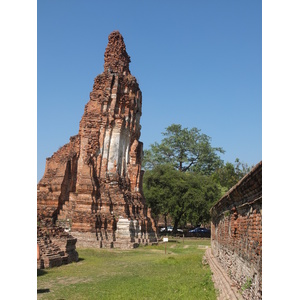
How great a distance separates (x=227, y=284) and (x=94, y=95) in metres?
19.9

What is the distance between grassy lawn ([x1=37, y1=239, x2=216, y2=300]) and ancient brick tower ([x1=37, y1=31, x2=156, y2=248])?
20.1ft

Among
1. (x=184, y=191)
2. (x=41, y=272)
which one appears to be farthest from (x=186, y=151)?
(x=41, y=272)

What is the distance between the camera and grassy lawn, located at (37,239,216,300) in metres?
8.78

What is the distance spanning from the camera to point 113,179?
24.6m

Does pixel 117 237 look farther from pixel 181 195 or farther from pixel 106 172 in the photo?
pixel 181 195

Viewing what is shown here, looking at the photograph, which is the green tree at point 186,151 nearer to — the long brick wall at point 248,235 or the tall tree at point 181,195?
the tall tree at point 181,195

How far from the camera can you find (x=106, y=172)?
2481 centimetres

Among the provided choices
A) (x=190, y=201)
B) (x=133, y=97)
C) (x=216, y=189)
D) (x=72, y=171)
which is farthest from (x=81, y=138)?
(x=216, y=189)

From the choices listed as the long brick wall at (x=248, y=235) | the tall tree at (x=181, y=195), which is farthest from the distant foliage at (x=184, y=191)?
the long brick wall at (x=248, y=235)

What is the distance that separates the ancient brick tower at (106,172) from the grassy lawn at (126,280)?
6.11 m

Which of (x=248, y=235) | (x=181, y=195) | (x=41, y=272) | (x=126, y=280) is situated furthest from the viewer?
(x=181, y=195)

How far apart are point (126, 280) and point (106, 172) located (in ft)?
46.8

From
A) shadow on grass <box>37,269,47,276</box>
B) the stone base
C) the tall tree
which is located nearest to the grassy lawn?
shadow on grass <box>37,269,47,276</box>
